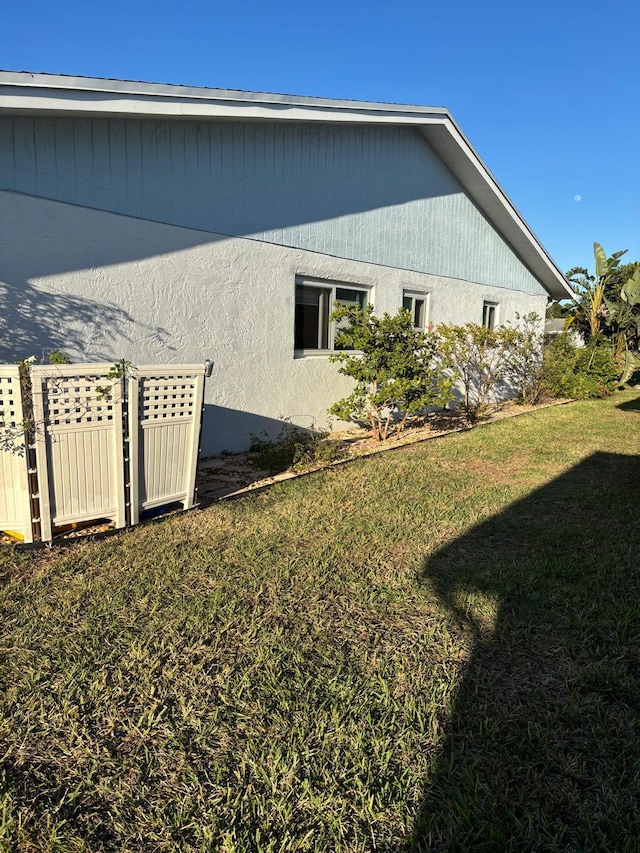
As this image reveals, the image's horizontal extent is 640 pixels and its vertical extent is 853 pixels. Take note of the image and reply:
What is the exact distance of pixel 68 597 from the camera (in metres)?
3.21

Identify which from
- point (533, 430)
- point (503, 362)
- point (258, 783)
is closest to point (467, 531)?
point (258, 783)

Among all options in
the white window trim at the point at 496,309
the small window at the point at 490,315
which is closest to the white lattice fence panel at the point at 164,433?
the white window trim at the point at 496,309

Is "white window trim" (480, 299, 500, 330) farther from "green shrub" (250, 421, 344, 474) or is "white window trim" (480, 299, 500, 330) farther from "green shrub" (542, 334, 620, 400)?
"green shrub" (250, 421, 344, 474)

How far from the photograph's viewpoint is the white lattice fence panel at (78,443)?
386 cm

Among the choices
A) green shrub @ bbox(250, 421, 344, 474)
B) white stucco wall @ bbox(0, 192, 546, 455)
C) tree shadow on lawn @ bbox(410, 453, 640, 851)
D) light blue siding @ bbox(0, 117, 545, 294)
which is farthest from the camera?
green shrub @ bbox(250, 421, 344, 474)

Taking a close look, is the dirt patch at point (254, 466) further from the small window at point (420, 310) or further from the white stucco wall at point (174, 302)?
the small window at point (420, 310)

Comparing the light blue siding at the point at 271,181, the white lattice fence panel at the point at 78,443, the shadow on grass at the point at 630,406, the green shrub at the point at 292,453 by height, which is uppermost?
the light blue siding at the point at 271,181

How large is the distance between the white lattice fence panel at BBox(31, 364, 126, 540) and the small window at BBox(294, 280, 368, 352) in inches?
181

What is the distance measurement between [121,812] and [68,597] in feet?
5.55

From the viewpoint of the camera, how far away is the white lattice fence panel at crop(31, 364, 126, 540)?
386 cm

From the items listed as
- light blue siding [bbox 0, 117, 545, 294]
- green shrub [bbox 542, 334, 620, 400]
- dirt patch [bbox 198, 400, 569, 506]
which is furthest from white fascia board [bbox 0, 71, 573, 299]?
dirt patch [bbox 198, 400, 569, 506]

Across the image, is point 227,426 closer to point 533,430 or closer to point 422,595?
point 422,595

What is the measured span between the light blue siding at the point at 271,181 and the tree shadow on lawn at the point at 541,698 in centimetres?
537

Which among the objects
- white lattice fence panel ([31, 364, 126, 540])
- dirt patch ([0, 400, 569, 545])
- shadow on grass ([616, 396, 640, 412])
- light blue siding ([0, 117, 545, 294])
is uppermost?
light blue siding ([0, 117, 545, 294])
